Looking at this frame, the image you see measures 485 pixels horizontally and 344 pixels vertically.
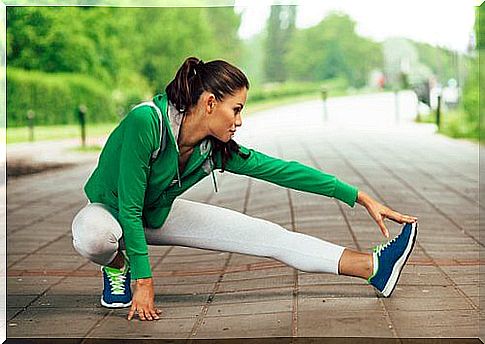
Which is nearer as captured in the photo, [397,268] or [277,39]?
[397,268]

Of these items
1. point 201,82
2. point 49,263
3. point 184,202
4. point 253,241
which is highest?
point 201,82

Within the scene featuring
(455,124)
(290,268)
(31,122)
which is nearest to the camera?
(290,268)

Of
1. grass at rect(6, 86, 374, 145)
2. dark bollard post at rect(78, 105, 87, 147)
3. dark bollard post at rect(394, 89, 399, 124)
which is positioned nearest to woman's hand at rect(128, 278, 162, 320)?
dark bollard post at rect(394, 89, 399, 124)

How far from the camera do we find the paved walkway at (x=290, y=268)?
10.5 ft

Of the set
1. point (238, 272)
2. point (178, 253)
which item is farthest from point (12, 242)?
point (238, 272)

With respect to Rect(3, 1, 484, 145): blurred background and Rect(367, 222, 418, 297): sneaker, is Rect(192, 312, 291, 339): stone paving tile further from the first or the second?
Rect(3, 1, 484, 145): blurred background

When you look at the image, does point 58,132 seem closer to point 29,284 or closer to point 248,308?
point 29,284

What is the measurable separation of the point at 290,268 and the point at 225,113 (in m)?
1.03

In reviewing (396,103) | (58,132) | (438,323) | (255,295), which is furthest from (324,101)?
(438,323)

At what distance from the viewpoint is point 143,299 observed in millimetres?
3102

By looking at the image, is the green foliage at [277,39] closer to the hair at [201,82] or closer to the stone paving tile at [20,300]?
the stone paving tile at [20,300]

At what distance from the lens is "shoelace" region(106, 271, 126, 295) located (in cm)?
335

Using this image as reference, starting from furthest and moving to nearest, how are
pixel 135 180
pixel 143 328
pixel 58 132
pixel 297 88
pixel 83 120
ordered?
pixel 58 132
pixel 83 120
pixel 297 88
pixel 143 328
pixel 135 180

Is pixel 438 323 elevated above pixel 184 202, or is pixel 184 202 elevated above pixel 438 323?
pixel 184 202
